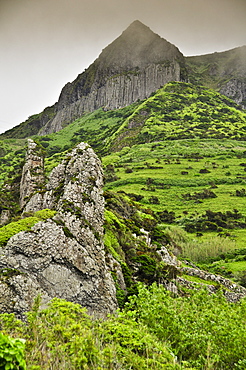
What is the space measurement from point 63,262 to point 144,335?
25.0ft

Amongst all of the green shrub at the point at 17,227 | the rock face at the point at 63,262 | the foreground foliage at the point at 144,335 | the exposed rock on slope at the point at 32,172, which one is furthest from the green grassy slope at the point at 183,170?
the foreground foliage at the point at 144,335

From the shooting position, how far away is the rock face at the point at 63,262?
1349 centimetres

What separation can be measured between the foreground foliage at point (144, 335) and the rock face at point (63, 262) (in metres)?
3.04

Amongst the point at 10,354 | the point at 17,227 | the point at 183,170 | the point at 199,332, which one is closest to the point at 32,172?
the point at 17,227

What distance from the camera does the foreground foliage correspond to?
7.88 metres

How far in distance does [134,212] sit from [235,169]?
92.2 meters

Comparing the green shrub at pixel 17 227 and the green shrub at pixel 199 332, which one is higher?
the green shrub at pixel 17 227

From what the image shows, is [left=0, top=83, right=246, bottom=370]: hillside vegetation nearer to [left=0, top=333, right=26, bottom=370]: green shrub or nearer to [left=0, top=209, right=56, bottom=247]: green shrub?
Answer: [left=0, top=209, right=56, bottom=247]: green shrub

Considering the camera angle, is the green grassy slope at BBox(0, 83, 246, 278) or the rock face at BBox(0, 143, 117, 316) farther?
the green grassy slope at BBox(0, 83, 246, 278)

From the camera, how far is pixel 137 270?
21.4 m

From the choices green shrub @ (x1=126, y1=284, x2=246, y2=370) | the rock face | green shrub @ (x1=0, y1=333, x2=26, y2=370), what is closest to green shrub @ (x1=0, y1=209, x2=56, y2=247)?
the rock face

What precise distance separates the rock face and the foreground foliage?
304 centimetres

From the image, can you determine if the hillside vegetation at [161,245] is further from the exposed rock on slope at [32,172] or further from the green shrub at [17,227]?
the exposed rock on slope at [32,172]

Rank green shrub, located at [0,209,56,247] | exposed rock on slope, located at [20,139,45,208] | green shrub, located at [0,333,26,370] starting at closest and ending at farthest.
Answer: green shrub, located at [0,333,26,370] < green shrub, located at [0,209,56,247] < exposed rock on slope, located at [20,139,45,208]
